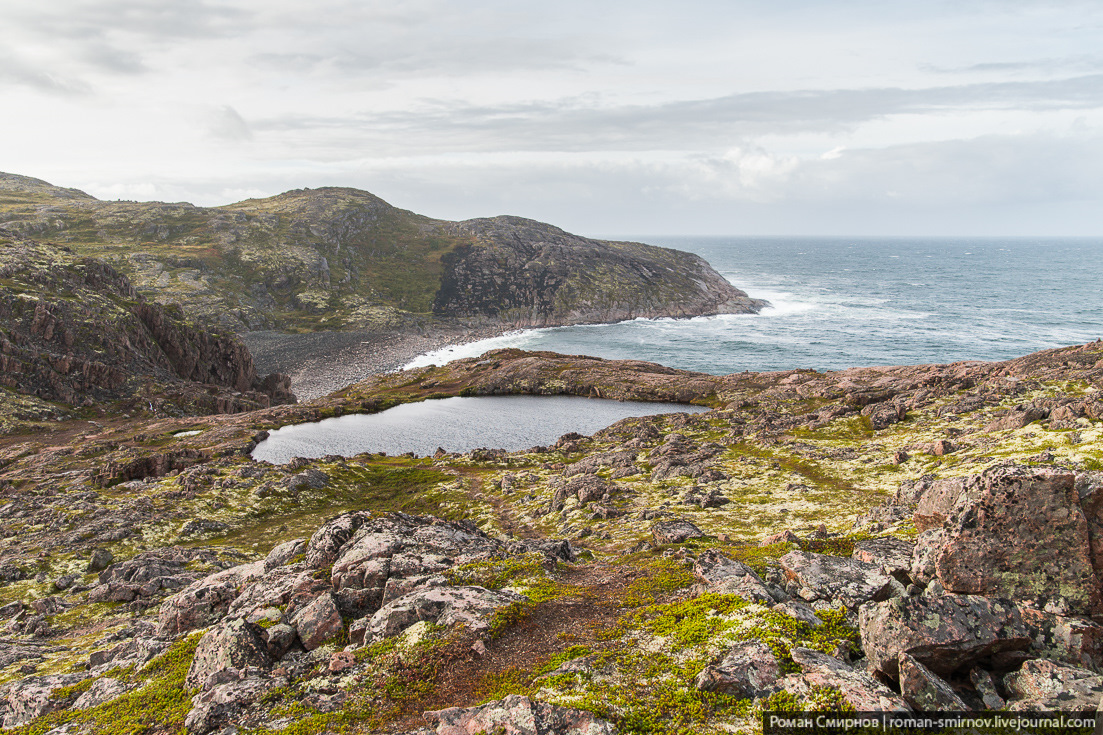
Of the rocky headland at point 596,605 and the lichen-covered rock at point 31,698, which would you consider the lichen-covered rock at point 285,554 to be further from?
the lichen-covered rock at point 31,698

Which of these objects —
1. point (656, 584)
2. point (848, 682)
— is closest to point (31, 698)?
point (656, 584)

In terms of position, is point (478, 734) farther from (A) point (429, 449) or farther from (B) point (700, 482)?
(A) point (429, 449)

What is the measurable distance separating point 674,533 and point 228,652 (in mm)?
28547

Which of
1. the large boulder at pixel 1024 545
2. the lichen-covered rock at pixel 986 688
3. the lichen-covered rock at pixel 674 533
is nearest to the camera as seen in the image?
the lichen-covered rock at pixel 986 688

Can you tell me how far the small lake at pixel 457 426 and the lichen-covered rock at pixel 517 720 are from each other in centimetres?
8210

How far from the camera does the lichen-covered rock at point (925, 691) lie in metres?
13.4

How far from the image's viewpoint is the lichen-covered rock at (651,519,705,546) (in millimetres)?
38375

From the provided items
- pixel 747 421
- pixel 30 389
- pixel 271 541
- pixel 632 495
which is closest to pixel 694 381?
pixel 747 421

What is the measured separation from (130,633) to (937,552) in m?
37.9

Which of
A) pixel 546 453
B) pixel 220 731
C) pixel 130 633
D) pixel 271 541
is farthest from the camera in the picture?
pixel 546 453

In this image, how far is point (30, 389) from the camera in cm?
9762

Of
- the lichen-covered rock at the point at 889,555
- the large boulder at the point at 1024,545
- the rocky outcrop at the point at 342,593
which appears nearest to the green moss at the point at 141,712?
the rocky outcrop at the point at 342,593

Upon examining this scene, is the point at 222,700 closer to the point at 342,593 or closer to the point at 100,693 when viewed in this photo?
the point at 342,593

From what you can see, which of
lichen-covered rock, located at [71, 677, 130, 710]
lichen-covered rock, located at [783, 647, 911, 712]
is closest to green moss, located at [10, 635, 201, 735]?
lichen-covered rock, located at [71, 677, 130, 710]
